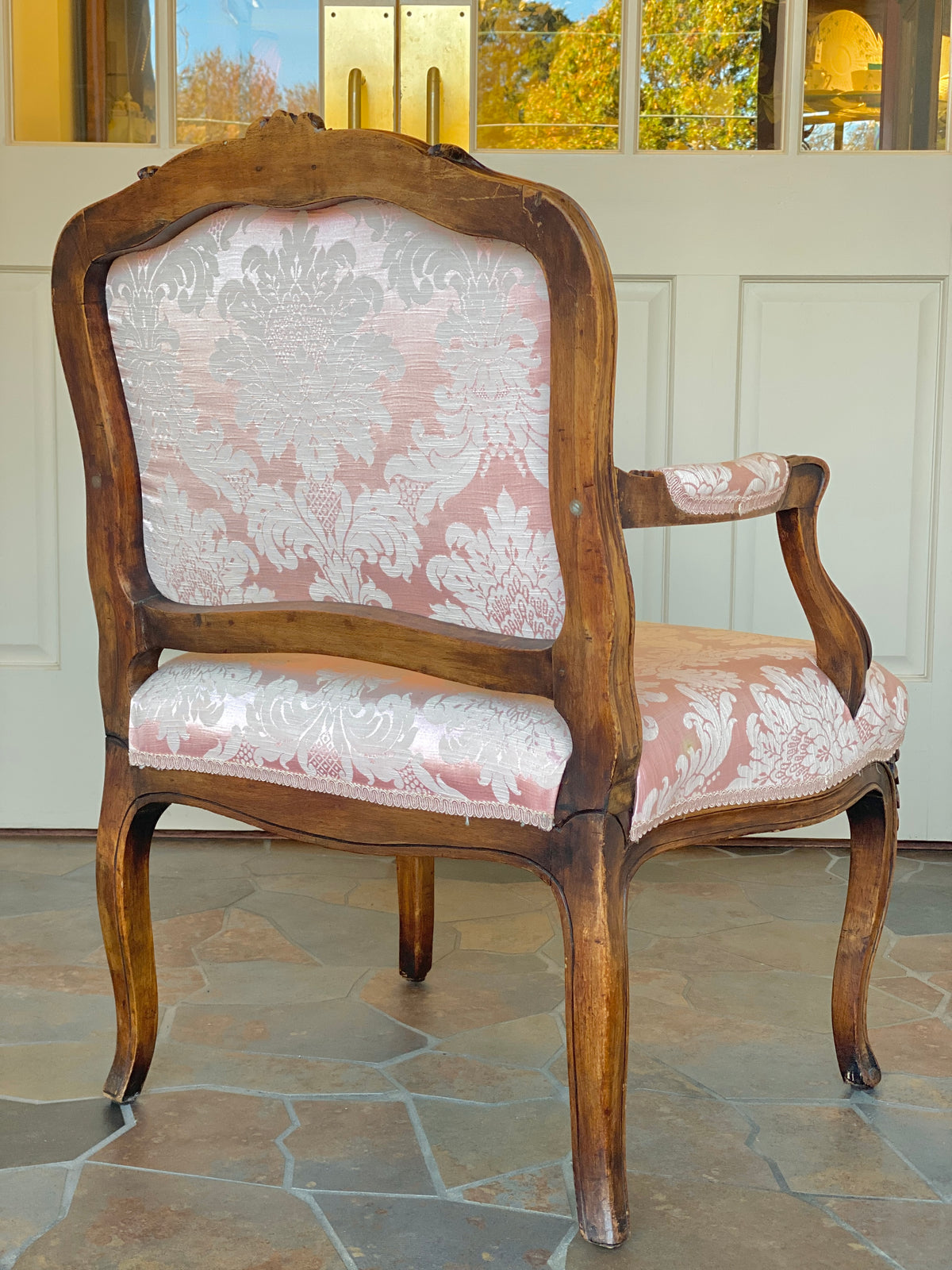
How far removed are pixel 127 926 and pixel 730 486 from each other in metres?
0.75

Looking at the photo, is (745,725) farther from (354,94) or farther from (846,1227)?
(354,94)

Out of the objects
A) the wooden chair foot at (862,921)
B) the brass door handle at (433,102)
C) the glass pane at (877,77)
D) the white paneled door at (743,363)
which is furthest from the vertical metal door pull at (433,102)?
the wooden chair foot at (862,921)

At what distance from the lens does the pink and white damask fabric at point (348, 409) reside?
100 centimetres

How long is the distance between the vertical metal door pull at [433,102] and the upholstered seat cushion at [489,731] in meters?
1.25

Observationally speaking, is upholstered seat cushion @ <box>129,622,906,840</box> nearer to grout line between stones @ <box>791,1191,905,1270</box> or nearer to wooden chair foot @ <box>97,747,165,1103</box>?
wooden chair foot @ <box>97,747,165,1103</box>

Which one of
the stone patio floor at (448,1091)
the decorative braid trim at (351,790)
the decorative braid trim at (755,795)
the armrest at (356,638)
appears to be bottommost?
the stone patio floor at (448,1091)

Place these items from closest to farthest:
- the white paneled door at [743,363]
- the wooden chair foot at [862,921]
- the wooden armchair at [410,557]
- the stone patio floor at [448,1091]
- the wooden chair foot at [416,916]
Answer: the wooden armchair at [410,557] → the stone patio floor at [448,1091] → the wooden chair foot at [862,921] → the wooden chair foot at [416,916] → the white paneled door at [743,363]

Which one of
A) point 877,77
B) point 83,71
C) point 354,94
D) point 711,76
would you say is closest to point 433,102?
point 354,94

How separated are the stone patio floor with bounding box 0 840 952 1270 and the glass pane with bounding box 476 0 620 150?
126 cm

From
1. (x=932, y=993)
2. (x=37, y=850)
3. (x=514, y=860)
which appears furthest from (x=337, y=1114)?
(x=37, y=850)

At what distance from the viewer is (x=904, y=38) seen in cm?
218

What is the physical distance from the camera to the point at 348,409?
1.08m

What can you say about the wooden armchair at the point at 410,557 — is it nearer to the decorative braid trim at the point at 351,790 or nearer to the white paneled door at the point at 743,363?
the decorative braid trim at the point at 351,790

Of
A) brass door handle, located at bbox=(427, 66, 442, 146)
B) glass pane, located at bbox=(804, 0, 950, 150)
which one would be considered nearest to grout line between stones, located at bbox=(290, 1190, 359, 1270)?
brass door handle, located at bbox=(427, 66, 442, 146)
